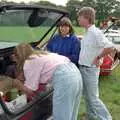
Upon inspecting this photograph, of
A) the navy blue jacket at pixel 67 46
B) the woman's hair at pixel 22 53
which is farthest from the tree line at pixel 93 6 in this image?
the woman's hair at pixel 22 53

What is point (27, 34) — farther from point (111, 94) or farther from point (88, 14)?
point (111, 94)

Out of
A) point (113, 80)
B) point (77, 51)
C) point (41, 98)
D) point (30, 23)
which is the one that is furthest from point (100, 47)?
point (113, 80)

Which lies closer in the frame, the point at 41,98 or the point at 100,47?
the point at 41,98

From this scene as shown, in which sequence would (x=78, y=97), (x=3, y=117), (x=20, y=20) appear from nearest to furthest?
(x=3, y=117), (x=78, y=97), (x=20, y=20)

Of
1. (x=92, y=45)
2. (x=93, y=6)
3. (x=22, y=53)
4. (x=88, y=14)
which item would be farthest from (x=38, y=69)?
(x=93, y=6)

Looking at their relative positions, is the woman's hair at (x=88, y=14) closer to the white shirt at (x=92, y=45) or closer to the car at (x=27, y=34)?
the white shirt at (x=92, y=45)

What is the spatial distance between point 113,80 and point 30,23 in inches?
191

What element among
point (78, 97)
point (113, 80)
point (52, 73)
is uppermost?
point (52, 73)

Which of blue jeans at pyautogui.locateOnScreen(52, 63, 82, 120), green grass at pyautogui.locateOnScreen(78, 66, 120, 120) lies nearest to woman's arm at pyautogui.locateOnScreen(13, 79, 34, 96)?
blue jeans at pyautogui.locateOnScreen(52, 63, 82, 120)

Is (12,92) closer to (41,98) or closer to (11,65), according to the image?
(41,98)

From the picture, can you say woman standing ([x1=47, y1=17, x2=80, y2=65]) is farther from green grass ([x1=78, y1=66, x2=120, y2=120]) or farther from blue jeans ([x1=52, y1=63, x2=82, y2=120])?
blue jeans ([x1=52, y1=63, x2=82, y2=120])

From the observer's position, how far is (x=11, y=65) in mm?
5344

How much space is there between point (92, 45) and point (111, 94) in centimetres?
291

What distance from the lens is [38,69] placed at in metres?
4.23
